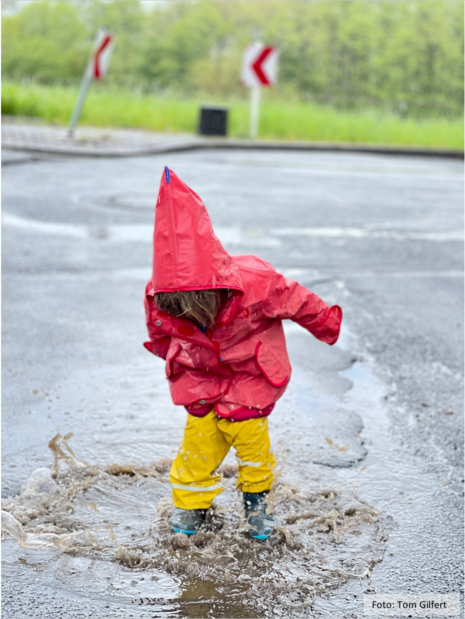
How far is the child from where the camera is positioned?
241 centimetres

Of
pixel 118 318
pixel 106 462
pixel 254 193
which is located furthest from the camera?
pixel 254 193

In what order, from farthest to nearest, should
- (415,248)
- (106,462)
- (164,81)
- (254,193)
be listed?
(164,81), (254,193), (415,248), (106,462)

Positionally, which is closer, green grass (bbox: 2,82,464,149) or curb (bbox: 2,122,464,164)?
curb (bbox: 2,122,464,164)

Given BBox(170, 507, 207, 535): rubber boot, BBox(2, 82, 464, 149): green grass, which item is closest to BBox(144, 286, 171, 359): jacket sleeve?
BBox(170, 507, 207, 535): rubber boot

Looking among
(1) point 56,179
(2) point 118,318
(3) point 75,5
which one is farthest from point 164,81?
(2) point 118,318

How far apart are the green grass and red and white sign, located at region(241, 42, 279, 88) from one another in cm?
138

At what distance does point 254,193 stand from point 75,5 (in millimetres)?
69962

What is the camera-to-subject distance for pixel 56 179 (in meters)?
9.70

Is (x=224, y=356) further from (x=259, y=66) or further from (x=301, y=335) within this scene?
(x=259, y=66)

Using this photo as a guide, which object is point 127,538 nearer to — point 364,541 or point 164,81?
point 364,541

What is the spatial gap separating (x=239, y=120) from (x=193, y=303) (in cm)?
1543

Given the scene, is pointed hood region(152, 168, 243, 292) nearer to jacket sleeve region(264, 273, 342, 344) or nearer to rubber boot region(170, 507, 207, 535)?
jacket sleeve region(264, 273, 342, 344)

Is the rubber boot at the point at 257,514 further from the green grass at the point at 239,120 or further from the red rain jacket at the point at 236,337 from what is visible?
the green grass at the point at 239,120

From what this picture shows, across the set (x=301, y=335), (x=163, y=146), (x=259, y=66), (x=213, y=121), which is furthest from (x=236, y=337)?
(x=213, y=121)
